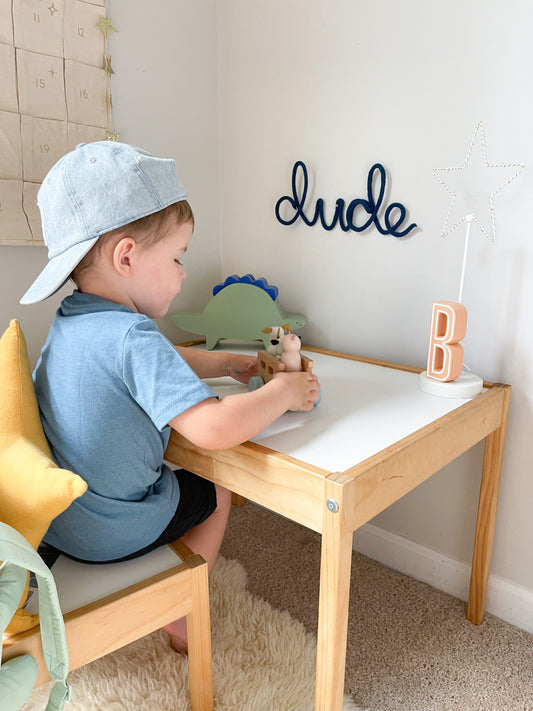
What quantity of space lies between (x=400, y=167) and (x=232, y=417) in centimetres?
79

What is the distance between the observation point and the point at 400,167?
1.26 meters

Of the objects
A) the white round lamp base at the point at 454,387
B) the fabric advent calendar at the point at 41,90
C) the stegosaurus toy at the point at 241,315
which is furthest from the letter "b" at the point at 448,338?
the fabric advent calendar at the point at 41,90

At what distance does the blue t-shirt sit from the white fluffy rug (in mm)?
372

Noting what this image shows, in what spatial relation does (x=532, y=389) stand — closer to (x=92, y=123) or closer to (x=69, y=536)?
(x=69, y=536)

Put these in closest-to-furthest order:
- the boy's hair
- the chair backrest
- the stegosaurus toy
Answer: the chair backrest
the boy's hair
the stegosaurus toy

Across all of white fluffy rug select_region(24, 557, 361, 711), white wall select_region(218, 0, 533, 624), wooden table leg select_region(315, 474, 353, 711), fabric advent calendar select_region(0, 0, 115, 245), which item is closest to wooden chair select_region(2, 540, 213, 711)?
white fluffy rug select_region(24, 557, 361, 711)

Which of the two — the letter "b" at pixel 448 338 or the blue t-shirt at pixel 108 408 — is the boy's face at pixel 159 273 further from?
the letter "b" at pixel 448 338

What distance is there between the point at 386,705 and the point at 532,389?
0.70 m

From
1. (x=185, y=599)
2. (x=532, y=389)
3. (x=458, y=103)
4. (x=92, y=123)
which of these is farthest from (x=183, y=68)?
(x=185, y=599)

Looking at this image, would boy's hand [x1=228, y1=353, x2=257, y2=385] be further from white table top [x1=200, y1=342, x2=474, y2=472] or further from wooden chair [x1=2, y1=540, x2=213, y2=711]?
wooden chair [x1=2, y1=540, x2=213, y2=711]

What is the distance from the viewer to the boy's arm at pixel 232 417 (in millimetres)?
786

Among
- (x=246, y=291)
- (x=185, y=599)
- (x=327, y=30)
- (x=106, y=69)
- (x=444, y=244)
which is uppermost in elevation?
(x=327, y=30)

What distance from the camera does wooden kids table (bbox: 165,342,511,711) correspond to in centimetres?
74

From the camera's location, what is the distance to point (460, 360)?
3.47 ft
